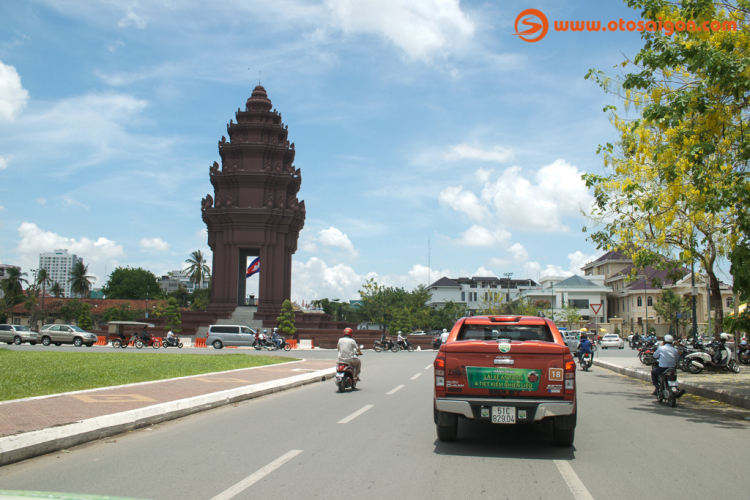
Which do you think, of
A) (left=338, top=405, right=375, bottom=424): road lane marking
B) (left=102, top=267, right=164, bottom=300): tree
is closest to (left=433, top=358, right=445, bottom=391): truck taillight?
(left=338, top=405, right=375, bottom=424): road lane marking

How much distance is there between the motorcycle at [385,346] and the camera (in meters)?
40.8

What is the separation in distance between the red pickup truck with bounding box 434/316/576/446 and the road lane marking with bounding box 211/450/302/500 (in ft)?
6.37

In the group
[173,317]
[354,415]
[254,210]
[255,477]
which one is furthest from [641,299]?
[255,477]

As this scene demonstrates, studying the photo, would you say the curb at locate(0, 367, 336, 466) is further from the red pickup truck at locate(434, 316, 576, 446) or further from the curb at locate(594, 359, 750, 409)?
the curb at locate(594, 359, 750, 409)

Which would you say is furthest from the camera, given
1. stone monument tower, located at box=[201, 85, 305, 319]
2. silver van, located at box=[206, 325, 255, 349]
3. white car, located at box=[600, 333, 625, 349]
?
white car, located at box=[600, 333, 625, 349]

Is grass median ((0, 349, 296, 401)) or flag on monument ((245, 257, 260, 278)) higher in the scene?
flag on monument ((245, 257, 260, 278))

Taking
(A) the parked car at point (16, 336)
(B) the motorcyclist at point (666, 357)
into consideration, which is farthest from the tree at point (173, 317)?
(B) the motorcyclist at point (666, 357)

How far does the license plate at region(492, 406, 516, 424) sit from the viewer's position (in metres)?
6.89

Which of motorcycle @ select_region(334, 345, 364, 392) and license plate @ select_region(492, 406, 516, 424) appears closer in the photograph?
license plate @ select_region(492, 406, 516, 424)

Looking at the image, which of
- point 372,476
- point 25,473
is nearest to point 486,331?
point 372,476

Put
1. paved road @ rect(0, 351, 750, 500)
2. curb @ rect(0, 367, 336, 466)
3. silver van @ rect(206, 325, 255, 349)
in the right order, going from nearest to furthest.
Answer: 1. paved road @ rect(0, 351, 750, 500)
2. curb @ rect(0, 367, 336, 466)
3. silver van @ rect(206, 325, 255, 349)

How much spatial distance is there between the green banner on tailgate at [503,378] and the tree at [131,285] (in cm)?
10062

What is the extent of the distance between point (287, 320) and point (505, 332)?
38.0 meters

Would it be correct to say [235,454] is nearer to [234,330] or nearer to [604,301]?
[234,330]
